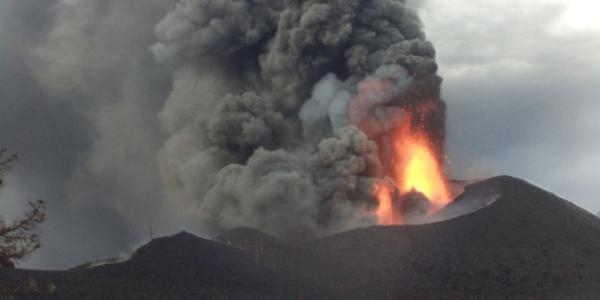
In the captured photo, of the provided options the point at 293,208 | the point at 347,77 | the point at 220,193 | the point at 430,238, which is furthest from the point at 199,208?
the point at 430,238

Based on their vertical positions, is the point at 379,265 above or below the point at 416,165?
below

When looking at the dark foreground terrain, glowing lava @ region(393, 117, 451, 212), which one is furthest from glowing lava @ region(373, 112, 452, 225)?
the dark foreground terrain

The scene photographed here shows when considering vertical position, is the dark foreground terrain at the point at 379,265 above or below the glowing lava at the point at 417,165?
below

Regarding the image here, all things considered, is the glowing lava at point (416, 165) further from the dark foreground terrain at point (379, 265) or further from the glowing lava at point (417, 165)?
the dark foreground terrain at point (379, 265)

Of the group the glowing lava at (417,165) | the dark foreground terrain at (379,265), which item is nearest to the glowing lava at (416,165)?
the glowing lava at (417,165)

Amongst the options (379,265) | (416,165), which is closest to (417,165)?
(416,165)

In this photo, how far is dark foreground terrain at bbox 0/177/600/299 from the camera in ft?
127

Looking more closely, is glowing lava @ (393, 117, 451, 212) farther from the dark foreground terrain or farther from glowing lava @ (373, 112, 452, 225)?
the dark foreground terrain

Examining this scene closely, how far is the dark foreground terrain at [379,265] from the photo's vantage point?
38.6m

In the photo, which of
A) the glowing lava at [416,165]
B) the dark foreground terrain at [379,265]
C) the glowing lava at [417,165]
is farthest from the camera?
the glowing lava at [417,165]

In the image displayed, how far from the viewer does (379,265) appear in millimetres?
46719

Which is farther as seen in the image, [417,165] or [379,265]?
[417,165]

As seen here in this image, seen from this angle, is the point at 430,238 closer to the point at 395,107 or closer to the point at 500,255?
the point at 500,255

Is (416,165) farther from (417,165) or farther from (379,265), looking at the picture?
(379,265)
